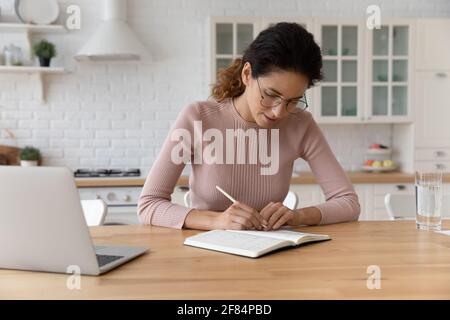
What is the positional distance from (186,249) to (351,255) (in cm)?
41

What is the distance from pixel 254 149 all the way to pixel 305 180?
73.5 inches

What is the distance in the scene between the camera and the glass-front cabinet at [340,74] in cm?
400

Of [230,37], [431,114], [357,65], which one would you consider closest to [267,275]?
[230,37]

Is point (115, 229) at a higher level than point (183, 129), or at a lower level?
lower

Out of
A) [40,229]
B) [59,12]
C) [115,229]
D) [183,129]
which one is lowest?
[115,229]

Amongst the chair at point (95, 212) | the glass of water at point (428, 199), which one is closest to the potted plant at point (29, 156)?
the chair at point (95, 212)

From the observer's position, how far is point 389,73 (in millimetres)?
4023

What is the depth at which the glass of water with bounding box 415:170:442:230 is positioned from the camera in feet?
5.12

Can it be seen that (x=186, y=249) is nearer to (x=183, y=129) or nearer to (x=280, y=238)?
(x=280, y=238)

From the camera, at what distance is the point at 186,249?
4.33 feet

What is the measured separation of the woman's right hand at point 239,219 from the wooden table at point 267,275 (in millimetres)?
144

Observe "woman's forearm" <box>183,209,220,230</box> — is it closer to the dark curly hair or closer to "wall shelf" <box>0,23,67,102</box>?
the dark curly hair

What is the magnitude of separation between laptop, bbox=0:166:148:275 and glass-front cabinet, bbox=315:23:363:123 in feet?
10.3

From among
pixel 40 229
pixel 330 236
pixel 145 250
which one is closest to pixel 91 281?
pixel 40 229
